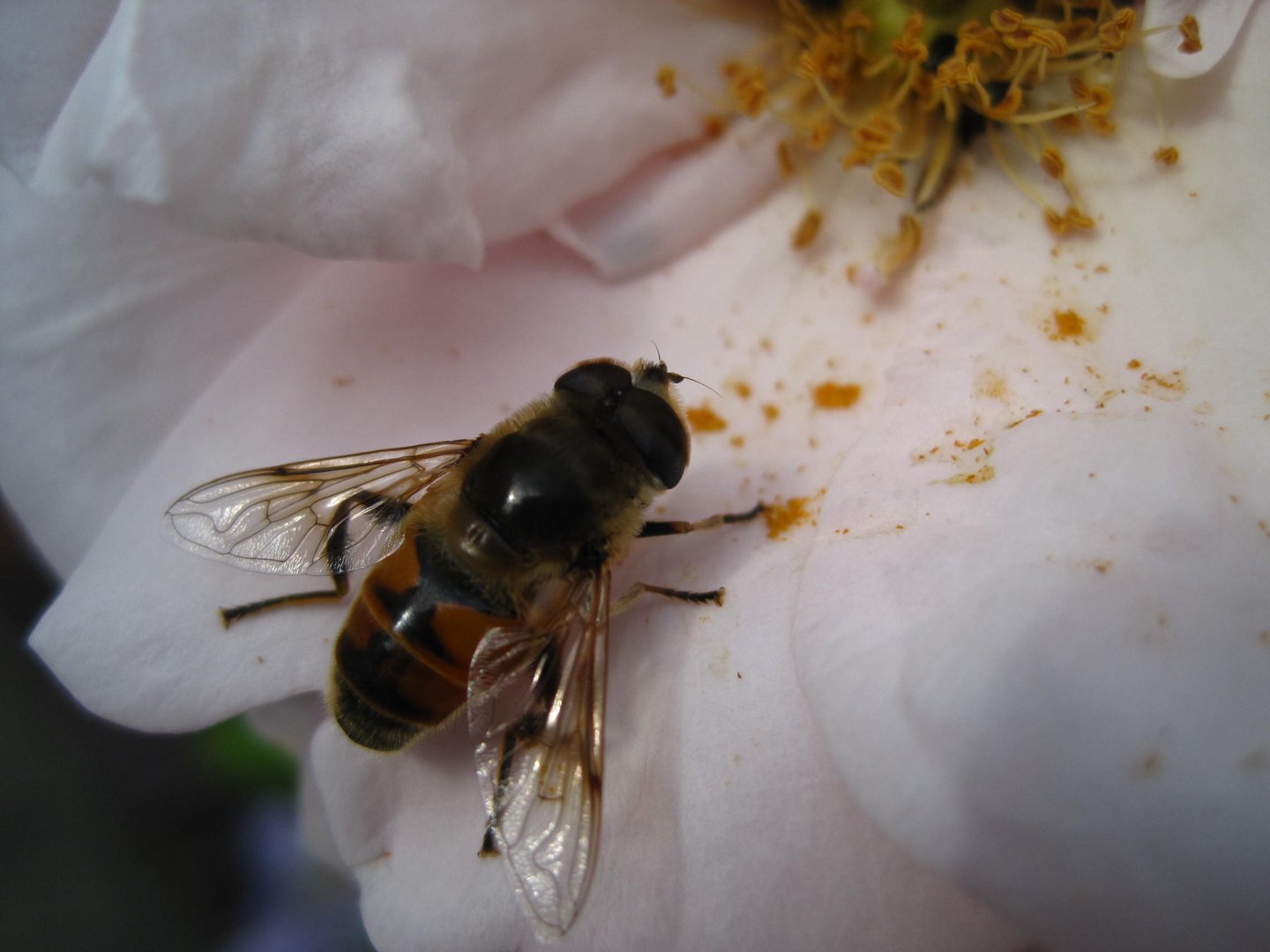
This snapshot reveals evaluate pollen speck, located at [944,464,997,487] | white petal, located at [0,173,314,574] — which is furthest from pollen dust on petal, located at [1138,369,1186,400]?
white petal, located at [0,173,314,574]

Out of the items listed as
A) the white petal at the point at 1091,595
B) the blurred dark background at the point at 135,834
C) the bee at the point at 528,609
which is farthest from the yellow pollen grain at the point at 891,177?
the blurred dark background at the point at 135,834

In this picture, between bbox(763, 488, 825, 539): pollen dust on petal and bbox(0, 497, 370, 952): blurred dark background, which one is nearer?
bbox(763, 488, 825, 539): pollen dust on petal

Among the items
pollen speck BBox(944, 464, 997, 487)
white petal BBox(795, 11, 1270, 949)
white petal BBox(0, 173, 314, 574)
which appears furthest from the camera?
white petal BBox(0, 173, 314, 574)

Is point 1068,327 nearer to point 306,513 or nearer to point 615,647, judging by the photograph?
point 615,647

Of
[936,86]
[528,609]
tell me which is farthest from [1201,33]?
[528,609]

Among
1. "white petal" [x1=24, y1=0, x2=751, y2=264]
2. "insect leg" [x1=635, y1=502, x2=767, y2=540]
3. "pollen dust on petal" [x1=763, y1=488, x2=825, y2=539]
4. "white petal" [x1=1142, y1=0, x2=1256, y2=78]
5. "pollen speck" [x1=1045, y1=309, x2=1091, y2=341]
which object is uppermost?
"white petal" [x1=24, y1=0, x2=751, y2=264]

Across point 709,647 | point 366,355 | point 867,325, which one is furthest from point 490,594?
point 867,325

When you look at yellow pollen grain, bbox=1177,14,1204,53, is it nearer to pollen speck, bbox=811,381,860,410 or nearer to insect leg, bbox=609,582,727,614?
pollen speck, bbox=811,381,860,410
